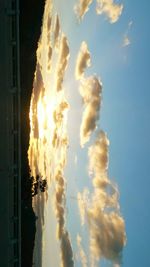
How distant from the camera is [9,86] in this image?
31.9m

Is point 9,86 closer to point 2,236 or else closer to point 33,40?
point 2,236

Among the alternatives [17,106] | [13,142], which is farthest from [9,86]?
[13,142]

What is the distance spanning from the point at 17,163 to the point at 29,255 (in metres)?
37.6

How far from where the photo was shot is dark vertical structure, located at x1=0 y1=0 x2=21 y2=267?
31703 millimetres

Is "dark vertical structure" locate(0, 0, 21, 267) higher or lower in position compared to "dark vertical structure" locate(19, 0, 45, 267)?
lower

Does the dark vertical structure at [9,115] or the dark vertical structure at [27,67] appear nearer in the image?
the dark vertical structure at [9,115]

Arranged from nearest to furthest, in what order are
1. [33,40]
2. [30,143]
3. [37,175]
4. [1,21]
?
[1,21] → [37,175] → [30,143] → [33,40]

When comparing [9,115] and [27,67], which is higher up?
[27,67]

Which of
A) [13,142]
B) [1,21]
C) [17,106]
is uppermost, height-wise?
[1,21]

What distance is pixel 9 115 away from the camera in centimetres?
3195

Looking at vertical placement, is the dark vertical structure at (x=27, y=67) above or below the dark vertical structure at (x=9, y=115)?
above

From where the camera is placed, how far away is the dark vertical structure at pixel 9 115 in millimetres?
31703

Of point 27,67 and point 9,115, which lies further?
point 27,67

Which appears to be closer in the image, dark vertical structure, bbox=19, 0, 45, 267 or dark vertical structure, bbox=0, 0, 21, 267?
dark vertical structure, bbox=0, 0, 21, 267
